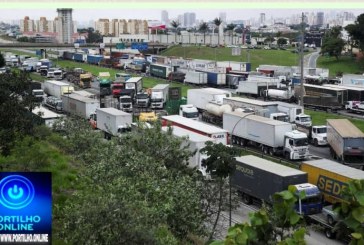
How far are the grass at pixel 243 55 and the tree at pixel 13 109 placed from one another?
57503 millimetres

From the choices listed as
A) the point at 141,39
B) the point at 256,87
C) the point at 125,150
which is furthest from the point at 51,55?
the point at 125,150

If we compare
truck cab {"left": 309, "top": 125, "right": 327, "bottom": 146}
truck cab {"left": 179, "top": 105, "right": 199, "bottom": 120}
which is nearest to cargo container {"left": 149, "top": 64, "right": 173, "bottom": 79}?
truck cab {"left": 179, "top": 105, "right": 199, "bottom": 120}

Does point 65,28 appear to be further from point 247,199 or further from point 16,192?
point 16,192

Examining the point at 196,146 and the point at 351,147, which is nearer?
the point at 196,146

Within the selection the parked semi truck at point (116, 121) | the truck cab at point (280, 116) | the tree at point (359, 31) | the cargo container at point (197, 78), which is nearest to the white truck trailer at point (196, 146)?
the parked semi truck at point (116, 121)

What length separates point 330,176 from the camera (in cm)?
1655

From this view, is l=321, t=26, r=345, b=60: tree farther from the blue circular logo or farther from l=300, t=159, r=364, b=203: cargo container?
the blue circular logo

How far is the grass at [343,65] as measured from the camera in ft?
207

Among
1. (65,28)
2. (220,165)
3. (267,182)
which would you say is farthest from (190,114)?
(65,28)

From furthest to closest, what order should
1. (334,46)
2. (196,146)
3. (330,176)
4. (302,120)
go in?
(334,46) → (302,120) → (196,146) → (330,176)

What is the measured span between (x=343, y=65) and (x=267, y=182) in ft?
174

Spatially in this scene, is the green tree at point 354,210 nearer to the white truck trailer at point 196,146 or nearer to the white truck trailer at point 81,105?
the white truck trailer at point 196,146

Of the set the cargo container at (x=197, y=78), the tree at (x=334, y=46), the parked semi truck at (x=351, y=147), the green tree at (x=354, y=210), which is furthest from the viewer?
the tree at (x=334, y=46)

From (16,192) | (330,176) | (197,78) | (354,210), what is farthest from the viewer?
(197,78)
